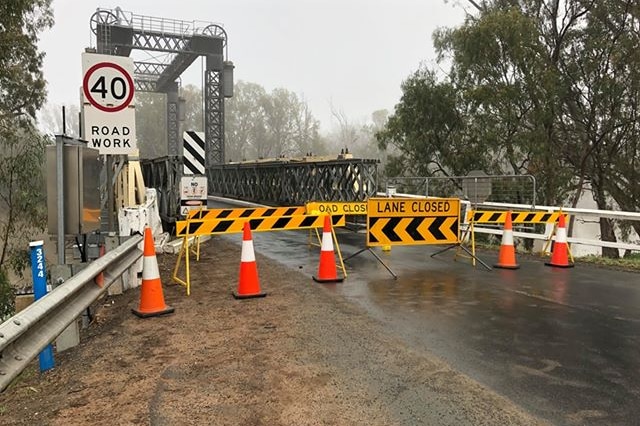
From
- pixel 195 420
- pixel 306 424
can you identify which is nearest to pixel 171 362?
pixel 195 420

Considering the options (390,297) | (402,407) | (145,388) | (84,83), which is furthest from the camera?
(390,297)

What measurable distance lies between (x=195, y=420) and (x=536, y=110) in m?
22.7

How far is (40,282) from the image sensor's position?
456 centimetres

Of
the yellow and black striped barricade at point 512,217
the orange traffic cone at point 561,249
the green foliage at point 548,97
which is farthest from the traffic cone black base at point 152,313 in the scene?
the green foliage at point 548,97

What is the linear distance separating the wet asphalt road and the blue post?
303 centimetres

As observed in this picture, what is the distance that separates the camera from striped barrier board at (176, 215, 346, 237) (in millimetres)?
7336

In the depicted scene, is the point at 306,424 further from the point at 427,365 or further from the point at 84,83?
the point at 84,83

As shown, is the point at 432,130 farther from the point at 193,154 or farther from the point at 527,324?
the point at 527,324

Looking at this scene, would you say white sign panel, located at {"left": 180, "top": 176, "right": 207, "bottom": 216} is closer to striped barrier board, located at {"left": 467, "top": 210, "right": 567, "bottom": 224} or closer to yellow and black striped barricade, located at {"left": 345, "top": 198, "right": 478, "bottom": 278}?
yellow and black striped barricade, located at {"left": 345, "top": 198, "right": 478, "bottom": 278}

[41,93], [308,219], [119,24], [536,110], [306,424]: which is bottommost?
[306,424]

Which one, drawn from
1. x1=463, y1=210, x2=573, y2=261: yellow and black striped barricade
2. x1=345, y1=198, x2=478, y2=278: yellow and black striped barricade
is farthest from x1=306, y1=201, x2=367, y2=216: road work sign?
x1=463, y1=210, x2=573, y2=261: yellow and black striped barricade

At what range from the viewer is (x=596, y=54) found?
74.9 ft

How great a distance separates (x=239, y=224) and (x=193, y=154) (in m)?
4.70

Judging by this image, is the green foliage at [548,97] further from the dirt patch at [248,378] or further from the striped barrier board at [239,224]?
the dirt patch at [248,378]
